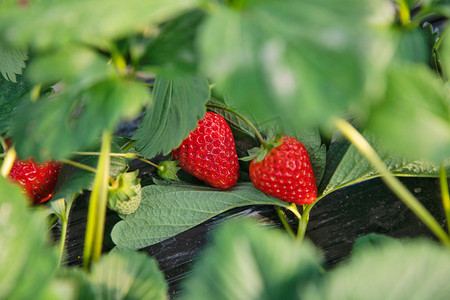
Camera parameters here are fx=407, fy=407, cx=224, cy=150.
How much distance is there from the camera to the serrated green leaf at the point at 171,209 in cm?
52

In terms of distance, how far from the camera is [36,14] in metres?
0.27

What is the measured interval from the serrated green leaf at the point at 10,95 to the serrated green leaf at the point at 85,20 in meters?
0.30

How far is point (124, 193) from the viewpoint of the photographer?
0.49m

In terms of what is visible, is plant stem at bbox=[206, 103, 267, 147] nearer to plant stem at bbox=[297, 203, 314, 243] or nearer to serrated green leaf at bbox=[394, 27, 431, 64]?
plant stem at bbox=[297, 203, 314, 243]

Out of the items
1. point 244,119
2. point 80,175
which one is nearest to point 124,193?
point 80,175

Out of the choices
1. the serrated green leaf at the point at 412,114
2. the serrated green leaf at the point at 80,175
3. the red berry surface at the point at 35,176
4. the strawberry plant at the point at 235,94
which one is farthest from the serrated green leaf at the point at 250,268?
→ the red berry surface at the point at 35,176

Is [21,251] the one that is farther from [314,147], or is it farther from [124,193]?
[314,147]

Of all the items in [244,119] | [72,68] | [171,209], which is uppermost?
[72,68]

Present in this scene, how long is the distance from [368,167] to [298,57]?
30 cm

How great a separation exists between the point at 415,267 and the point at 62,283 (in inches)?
10.4

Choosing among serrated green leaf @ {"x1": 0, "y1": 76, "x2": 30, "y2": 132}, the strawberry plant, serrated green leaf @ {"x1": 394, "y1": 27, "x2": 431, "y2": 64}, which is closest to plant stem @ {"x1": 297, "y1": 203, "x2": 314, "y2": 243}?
the strawberry plant

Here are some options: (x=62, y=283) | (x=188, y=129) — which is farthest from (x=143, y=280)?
(x=188, y=129)

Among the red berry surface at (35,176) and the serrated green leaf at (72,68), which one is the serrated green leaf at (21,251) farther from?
the red berry surface at (35,176)

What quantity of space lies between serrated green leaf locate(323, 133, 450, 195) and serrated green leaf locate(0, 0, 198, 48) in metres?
0.32
